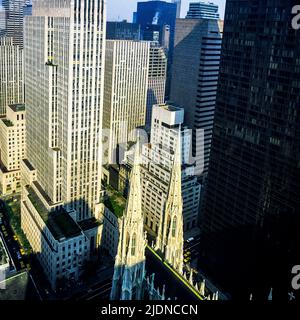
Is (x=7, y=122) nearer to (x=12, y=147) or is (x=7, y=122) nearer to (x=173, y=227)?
(x=12, y=147)

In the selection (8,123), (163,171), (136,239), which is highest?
(136,239)

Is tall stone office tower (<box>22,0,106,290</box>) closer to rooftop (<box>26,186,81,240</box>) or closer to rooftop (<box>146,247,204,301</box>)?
rooftop (<box>26,186,81,240</box>)

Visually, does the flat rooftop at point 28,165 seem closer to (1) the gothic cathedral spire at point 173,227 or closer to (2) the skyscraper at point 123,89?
(2) the skyscraper at point 123,89

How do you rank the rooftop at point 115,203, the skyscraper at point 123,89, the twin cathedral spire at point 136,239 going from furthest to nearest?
1. the skyscraper at point 123,89
2. the rooftop at point 115,203
3. the twin cathedral spire at point 136,239

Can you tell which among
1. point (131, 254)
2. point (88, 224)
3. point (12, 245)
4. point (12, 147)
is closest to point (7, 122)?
point (12, 147)

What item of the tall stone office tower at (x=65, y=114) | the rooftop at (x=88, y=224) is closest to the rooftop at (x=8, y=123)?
the tall stone office tower at (x=65, y=114)
